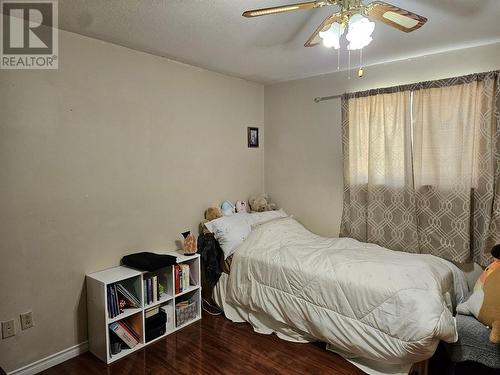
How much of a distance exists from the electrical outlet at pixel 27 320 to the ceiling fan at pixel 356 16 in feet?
7.74

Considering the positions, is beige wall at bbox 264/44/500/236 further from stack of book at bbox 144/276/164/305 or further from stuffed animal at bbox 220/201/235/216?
stack of book at bbox 144/276/164/305

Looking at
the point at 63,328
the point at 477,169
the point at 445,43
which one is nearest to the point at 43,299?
the point at 63,328

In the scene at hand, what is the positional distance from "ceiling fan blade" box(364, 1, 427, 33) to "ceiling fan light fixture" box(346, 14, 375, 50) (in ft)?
0.18

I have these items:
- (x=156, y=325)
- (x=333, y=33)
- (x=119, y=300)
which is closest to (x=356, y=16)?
(x=333, y=33)

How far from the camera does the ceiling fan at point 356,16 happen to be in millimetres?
1495

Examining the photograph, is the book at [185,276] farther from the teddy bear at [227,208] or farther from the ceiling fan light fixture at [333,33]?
the ceiling fan light fixture at [333,33]

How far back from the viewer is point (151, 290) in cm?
262

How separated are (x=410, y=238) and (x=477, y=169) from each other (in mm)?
797

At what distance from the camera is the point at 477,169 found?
103 inches

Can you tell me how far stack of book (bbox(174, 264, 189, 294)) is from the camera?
282 centimetres

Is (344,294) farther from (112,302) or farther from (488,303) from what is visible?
(112,302)

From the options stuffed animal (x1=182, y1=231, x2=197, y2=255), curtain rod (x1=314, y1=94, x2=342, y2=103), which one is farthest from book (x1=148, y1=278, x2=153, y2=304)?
curtain rod (x1=314, y1=94, x2=342, y2=103)

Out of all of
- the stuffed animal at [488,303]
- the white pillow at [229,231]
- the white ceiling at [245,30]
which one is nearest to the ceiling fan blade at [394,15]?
the white ceiling at [245,30]

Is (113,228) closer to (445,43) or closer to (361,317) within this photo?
(361,317)
